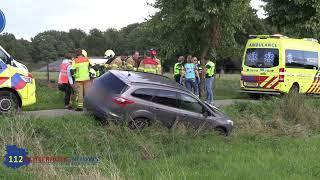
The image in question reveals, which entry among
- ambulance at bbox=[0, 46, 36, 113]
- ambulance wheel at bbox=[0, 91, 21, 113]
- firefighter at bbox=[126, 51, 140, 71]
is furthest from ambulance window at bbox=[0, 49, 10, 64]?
firefighter at bbox=[126, 51, 140, 71]

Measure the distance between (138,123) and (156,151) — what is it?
68.0 inches

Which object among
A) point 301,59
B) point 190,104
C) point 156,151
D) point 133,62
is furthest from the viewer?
point 301,59

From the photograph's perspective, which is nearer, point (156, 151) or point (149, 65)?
point (156, 151)

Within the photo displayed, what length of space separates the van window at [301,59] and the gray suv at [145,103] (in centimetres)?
994

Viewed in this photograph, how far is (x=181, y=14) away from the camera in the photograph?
2303 cm

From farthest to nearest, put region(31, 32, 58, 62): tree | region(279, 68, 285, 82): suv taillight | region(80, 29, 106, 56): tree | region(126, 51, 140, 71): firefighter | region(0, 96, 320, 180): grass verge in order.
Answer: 1. region(80, 29, 106, 56): tree
2. region(31, 32, 58, 62): tree
3. region(279, 68, 285, 82): suv taillight
4. region(126, 51, 140, 71): firefighter
5. region(0, 96, 320, 180): grass verge

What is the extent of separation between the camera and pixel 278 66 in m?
22.0

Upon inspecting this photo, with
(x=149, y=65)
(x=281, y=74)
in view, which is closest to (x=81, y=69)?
(x=149, y=65)

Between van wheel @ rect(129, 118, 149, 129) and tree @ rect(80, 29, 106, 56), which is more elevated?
tree @ rect(80, 29, 106, 56)

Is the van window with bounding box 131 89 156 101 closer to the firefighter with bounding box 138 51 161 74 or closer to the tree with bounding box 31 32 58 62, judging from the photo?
the firefighter with bounding box 138 51 161 74

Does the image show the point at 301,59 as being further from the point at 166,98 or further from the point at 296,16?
the point at 166,98

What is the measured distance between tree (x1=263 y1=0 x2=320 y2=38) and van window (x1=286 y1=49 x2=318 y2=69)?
281 centimetres

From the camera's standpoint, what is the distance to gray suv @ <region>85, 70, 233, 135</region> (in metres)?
12.1

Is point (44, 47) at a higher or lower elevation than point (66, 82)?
higher
